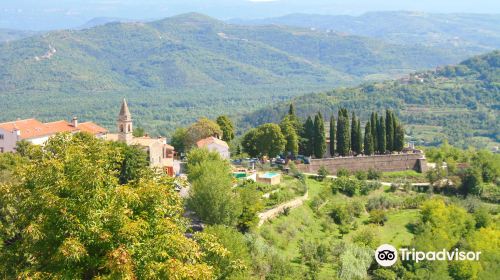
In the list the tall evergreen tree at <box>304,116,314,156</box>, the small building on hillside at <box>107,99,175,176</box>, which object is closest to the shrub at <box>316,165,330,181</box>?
the tall evergreen tree at <box>304,116,314,156</box>

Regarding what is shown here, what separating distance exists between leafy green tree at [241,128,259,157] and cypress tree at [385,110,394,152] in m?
11.8

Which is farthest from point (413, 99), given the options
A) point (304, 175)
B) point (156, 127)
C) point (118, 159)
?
point (118, 159)

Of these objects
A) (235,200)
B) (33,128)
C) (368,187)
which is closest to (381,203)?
(368,187)

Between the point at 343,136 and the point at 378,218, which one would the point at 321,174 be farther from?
the point at 378,218

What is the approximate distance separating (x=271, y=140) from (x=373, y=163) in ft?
32.8

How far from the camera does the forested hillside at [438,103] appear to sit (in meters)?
119

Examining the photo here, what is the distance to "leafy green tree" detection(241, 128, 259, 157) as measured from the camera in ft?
173

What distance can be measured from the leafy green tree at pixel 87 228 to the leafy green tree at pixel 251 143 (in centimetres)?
3786

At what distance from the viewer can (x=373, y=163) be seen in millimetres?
54938

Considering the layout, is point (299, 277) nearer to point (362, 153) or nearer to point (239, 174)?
point (239, 174)

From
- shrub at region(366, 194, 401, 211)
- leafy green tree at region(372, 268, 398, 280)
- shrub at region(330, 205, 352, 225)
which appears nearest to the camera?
leafy green tree at region(372, 268, 398, 280)

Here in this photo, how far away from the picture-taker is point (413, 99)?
448ft

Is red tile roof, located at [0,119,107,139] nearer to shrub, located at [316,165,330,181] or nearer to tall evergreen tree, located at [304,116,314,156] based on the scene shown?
shrub, located at [316,165,330,181]

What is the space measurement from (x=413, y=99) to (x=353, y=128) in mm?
85945
